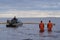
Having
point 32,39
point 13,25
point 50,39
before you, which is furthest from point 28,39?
point 13,25

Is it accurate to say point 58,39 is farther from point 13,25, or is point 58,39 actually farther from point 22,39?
point 13,25

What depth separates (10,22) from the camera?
48875 millimetres

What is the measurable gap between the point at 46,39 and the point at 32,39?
4.51 ft

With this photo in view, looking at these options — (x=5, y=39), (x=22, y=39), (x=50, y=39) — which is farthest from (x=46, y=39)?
(x=5, y=39)

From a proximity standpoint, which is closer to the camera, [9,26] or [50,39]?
[50,39]

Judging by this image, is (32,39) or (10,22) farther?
(10,22)

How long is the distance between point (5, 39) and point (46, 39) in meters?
4.14

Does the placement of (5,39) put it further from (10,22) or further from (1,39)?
(10,22)

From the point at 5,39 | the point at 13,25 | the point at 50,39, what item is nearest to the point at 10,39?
the point at 5,39

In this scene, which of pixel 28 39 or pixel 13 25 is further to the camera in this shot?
pixel 13 25

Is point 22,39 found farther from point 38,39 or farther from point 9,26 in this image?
point 9,26

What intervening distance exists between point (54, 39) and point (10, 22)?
24.8 meters

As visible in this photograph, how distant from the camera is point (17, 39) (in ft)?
82.7

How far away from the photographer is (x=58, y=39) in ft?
81.2
